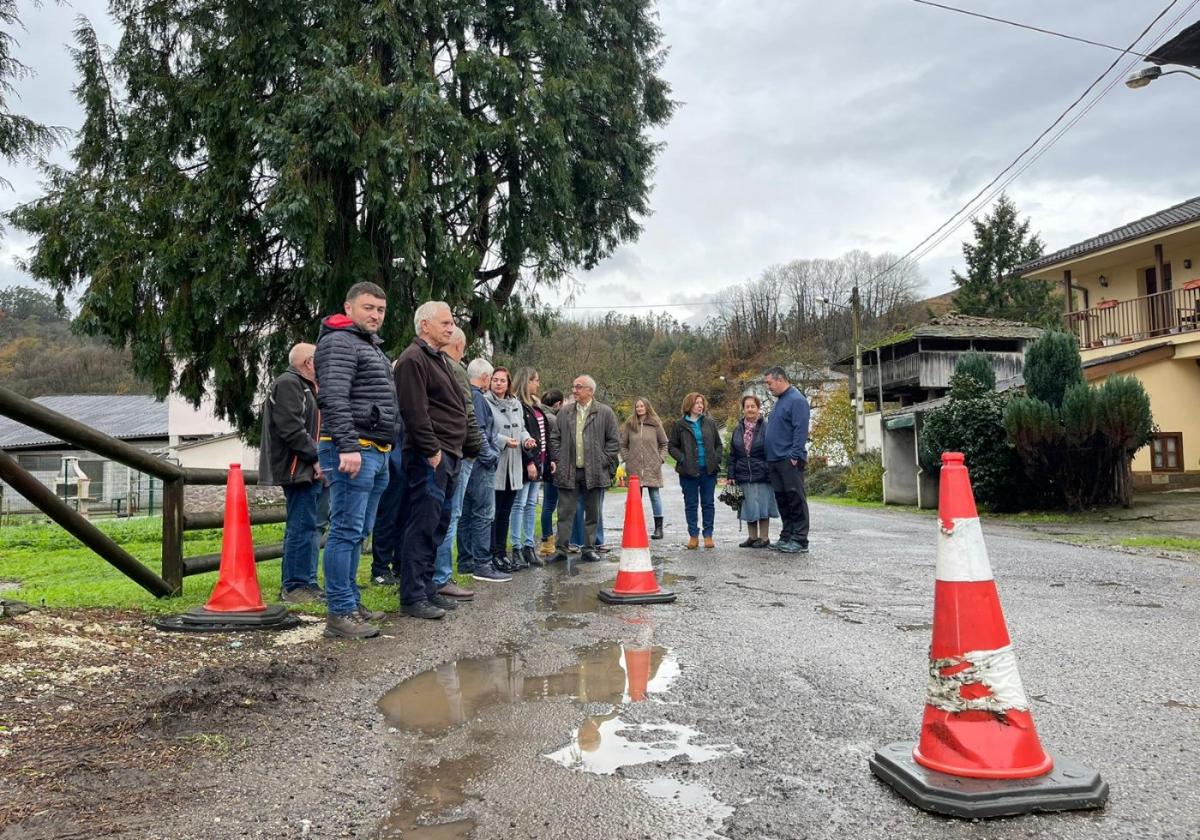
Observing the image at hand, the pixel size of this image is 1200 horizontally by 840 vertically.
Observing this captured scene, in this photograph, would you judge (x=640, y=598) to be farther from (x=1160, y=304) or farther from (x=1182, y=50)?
(x=1160, y=304)

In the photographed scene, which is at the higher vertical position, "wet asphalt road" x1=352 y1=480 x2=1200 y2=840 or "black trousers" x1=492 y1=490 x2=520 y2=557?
"black trousers" x1=492 y1=490 x2=520 y2=557

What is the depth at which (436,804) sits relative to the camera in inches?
103

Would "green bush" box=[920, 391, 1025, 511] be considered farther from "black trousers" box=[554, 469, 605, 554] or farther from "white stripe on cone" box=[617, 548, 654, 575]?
"white stripe on cone" box=[617, 548, 654, 575]

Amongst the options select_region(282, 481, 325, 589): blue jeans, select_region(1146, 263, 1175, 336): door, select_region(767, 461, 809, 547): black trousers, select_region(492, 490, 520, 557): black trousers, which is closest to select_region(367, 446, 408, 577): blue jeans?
select_region(282, 481, 325, 589): blue jeans

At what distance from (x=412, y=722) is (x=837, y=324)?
81390 mm

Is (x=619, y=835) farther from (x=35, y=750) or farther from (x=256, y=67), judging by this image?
(x=256, y=67)

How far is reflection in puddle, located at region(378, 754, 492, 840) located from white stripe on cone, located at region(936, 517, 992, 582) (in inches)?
68.1

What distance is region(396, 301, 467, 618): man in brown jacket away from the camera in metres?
5.81

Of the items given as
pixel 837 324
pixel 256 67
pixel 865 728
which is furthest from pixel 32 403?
pixel 837 324

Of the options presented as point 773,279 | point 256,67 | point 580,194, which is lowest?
point 580,194

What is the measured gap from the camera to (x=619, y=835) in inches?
94.8

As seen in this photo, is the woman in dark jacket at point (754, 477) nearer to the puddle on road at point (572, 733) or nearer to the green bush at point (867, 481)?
the puddle on road at point (572, 733)

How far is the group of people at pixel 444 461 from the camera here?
5258mm

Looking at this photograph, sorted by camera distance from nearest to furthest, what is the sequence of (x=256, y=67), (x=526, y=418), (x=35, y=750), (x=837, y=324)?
Result: 1. (x=35, y=750)
2. (x=526, y=418)
3. (x=256, y=67)
4. (x=837, y=324)
